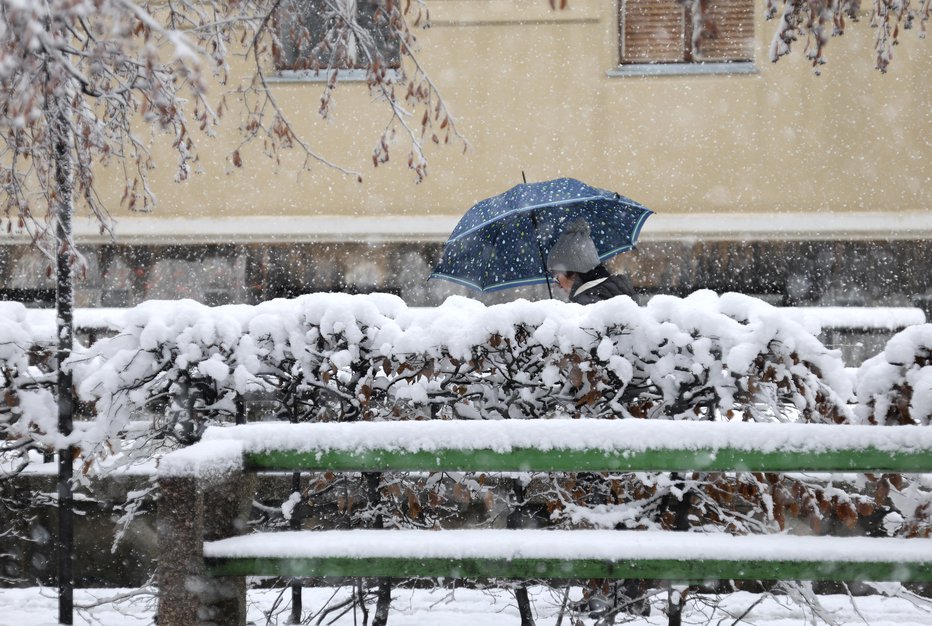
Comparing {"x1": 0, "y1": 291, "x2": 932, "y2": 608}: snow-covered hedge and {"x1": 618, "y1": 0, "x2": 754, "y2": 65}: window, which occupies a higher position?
{"x1": 618, "y1": 0, "x2": 754, "y2": 65}: window

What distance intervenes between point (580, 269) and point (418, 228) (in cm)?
549

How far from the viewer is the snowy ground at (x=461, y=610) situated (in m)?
4.11

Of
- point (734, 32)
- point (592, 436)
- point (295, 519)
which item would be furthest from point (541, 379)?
point (734, 32)

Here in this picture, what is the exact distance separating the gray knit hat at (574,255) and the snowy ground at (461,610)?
5.78ft

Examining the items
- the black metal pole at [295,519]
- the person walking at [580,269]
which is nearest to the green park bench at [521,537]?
the black metal pole at [295,519]

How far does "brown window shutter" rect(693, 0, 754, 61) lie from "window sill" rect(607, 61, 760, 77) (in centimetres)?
13

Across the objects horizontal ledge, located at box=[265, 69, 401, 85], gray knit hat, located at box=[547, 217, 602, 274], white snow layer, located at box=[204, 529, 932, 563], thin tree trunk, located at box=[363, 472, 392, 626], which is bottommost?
thin tree trunk, located at box=[363, 472, 392, 626]

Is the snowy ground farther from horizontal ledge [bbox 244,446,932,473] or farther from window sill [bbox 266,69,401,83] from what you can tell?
window sill [bbox 266,69,401,83]

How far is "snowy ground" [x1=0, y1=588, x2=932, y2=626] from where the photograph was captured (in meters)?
4.11

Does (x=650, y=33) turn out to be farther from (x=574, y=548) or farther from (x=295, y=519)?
(x=574, y=548)

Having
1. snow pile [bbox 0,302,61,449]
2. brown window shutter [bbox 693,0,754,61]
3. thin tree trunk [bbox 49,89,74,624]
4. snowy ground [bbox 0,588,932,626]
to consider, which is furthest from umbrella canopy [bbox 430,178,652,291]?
brown window shutter [bbox 693,0,754,61]

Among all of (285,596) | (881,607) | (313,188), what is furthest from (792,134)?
(285,596)

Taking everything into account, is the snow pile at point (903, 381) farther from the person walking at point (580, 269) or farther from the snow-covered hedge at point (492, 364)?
the person walking at point (580, 269)

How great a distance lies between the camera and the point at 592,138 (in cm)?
1005
